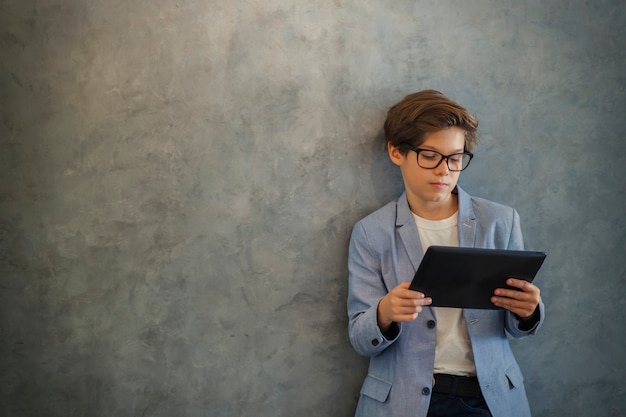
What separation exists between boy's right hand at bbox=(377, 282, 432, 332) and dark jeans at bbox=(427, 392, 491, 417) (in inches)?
12.8

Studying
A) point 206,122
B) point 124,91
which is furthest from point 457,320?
point 124,91

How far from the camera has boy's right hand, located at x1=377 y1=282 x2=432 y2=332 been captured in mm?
1815

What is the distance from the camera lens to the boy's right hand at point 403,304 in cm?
182

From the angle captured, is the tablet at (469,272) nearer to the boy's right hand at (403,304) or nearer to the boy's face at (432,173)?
the boy's right hand at (403,304)

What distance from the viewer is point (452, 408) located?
2.01 metres

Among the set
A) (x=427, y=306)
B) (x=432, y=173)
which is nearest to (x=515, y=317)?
(x=427, y=306)

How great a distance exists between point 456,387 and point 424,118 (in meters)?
0.89

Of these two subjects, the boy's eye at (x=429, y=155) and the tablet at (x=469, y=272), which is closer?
the tablet at (x=469, y=272)

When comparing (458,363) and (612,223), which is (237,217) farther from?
(612,223)

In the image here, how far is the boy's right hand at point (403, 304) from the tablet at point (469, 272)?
0.08 feet

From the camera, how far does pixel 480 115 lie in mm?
2297

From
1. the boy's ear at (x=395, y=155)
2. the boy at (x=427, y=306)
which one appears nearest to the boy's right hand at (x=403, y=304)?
the boy at (x=427, y=306)

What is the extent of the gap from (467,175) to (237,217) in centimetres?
87

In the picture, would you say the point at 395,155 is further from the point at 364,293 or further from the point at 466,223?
the point at 364,293
